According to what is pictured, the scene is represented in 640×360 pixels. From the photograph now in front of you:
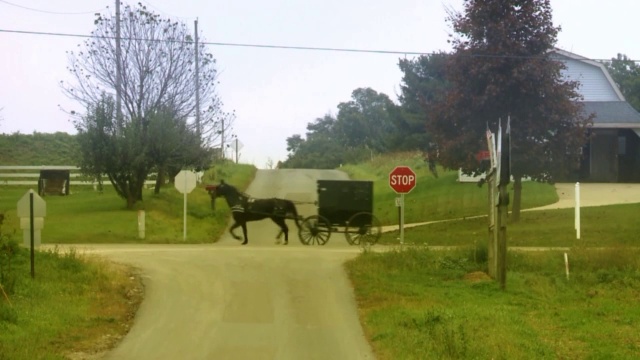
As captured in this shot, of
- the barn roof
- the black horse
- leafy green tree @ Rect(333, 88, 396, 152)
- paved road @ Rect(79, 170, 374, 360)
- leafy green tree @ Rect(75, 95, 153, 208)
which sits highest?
leafy green tree @ Rect(333, 88, 396, 152)

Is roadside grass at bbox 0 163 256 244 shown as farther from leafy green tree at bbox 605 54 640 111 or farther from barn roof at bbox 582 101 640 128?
leafy green tree at bbox 605 54 640 111

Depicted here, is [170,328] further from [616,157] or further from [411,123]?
[616,157]

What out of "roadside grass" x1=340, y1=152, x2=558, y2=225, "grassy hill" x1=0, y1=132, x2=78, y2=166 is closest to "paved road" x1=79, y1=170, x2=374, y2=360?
"roadside grass" x1=340, y1=152, x2=558, y2=225

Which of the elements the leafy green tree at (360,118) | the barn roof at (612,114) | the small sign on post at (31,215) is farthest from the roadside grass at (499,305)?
the leafy green tree at (360,118)

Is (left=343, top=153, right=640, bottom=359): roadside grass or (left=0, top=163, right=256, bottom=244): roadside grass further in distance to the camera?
(left=0, top=163, right=256, bottom=244): roadside grass

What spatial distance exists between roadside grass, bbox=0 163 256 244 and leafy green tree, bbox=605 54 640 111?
34.0m

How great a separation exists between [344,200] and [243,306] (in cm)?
1157

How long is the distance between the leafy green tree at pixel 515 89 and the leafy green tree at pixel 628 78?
1471 inches

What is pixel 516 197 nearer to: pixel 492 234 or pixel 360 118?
pixel 492 234

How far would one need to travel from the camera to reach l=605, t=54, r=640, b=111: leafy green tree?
68.8 meters

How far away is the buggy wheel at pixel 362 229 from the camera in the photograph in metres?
27.8

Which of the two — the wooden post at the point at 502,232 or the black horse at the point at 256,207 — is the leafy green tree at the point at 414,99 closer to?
the black horse at the point at 256,207

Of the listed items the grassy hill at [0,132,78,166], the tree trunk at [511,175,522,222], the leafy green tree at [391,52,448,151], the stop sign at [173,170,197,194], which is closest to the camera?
the stop sign at [173,170,197,194]

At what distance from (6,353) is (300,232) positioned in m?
16.7
